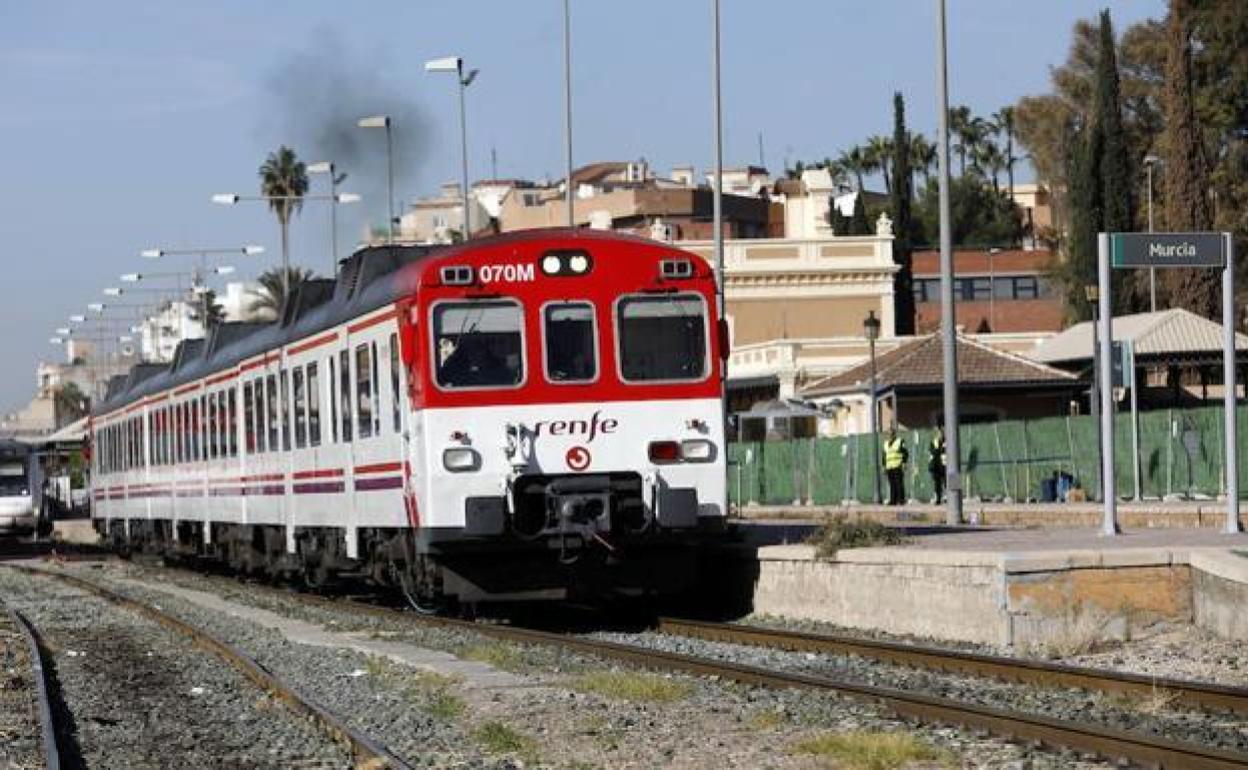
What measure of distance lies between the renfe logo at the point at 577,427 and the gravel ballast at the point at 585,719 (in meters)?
2.11

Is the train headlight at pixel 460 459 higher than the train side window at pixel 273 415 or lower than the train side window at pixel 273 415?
lower

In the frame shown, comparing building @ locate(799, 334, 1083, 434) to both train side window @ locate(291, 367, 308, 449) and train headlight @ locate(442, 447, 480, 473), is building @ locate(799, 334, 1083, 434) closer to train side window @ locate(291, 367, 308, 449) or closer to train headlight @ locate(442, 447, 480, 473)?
train side window @ locate(291, 367, 308, 449)

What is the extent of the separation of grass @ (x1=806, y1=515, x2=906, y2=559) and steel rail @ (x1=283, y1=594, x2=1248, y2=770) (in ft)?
10.0

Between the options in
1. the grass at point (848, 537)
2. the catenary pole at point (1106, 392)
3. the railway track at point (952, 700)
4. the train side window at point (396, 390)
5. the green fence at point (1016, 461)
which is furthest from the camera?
the green fence at point (1016, 461)

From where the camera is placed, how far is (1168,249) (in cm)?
2248

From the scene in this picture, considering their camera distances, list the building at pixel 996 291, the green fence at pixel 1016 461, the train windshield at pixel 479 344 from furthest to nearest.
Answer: the building at pixel 996 291
the green fence at pixel 1016 461
the train windshield at pixel 479 344

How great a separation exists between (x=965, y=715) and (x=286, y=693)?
5.19 m

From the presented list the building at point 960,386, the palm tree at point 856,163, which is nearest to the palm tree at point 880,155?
the palm tree at point 856,163

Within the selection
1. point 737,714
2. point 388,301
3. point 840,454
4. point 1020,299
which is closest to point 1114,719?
point 737,714

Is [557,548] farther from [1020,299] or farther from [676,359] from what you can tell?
[1020,299]

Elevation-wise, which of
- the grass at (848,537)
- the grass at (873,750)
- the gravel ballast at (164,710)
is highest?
the grass at (848,537)

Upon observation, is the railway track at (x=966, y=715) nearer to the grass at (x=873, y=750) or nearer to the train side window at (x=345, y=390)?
the grass at (x=873, y=750)

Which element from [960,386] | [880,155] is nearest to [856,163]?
[880,155]

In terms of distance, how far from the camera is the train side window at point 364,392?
23.0m
